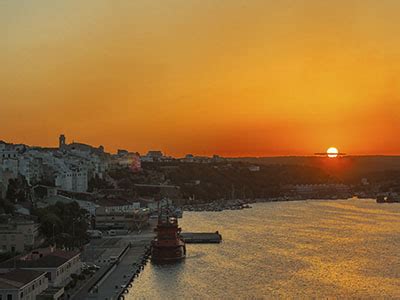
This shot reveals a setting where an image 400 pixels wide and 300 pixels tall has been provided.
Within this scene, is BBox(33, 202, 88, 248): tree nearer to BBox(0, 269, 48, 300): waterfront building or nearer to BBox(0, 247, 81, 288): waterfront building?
BBox(0, 247, 81, 288): waterfront building

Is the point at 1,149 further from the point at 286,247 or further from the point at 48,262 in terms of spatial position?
the point at 48,262

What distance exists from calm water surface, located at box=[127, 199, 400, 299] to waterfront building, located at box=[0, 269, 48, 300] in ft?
7.96

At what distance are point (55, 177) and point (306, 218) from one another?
1247cm

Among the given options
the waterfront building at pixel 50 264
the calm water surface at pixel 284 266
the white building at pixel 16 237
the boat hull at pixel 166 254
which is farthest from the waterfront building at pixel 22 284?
the boat hull at pixel 166 254

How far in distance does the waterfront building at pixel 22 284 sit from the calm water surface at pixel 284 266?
95.6 inches

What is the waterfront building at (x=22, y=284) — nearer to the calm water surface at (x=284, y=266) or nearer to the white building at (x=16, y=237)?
the calm water surface at (x=284, y=266)

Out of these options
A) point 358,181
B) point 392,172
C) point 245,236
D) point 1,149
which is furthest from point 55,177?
point 392,172

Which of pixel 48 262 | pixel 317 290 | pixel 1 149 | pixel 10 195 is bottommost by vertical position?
pixel 317 290

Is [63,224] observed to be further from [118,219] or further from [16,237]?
[118,219]

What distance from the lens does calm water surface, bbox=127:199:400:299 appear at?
1436 centimetres

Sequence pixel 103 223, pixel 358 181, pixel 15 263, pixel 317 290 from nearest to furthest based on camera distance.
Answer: pixel 15 263 < pixel 317 290 < pixel 103 223 < pixel 358 181

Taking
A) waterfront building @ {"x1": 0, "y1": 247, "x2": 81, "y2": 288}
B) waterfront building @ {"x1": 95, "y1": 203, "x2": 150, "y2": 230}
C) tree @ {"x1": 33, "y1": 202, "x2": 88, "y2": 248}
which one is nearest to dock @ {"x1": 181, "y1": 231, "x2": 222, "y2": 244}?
tree @ {"x1": 33, "y1": 202, "x2": 88, "y2": 248}

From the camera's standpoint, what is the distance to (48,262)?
13.2m

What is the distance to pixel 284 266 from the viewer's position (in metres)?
17.5
